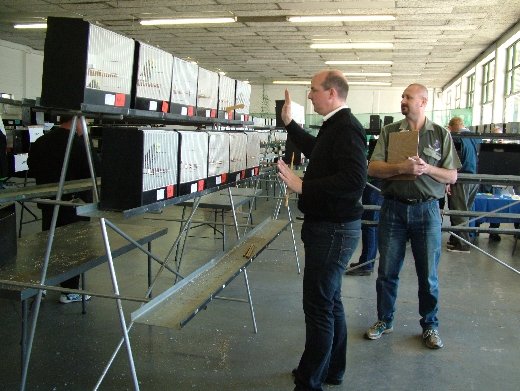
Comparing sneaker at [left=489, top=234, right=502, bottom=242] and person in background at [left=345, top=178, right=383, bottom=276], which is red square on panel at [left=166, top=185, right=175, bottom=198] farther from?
sneaker at [left=489, top=234, right=502, bottom=242]

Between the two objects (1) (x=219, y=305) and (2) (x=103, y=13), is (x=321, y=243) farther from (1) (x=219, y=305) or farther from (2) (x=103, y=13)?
(2) (x=103, y=13)

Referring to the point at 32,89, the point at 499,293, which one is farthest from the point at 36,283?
the point at 32,89

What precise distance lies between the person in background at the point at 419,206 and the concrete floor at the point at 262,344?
0.86ft

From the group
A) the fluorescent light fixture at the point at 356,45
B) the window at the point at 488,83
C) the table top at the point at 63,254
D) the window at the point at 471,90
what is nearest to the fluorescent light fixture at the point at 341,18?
the fluorescent light fixture at the point at 356,45

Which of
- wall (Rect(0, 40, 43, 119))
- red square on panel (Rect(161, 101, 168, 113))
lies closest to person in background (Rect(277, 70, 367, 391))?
red square on panel (Rect(161, 101, 168, 113))

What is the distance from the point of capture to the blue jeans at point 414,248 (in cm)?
305

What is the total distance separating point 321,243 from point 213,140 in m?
0.91

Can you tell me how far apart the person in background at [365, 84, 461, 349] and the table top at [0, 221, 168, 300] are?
65.4 inches

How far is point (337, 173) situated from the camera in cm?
223

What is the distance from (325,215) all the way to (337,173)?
221 mm

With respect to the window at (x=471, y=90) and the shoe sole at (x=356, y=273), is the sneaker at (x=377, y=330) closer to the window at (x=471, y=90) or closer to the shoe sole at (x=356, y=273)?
the shoe sole at (x=356, y=273)

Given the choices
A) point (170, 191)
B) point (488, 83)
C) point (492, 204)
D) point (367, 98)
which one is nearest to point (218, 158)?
point (170, 191)

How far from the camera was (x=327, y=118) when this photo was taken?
2371mm

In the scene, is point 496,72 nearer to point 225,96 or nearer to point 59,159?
point 225,96
